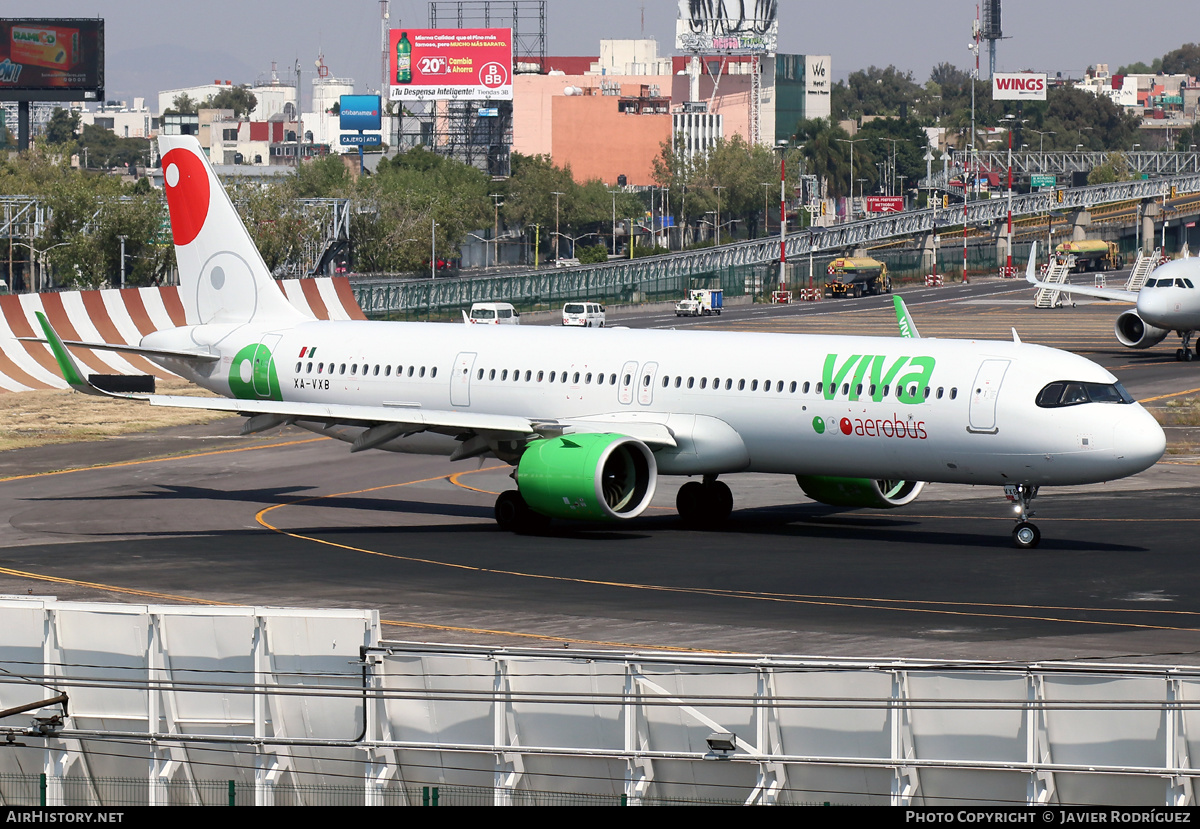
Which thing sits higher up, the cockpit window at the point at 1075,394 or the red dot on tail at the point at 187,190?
the red dot on tail at the point at 187,190

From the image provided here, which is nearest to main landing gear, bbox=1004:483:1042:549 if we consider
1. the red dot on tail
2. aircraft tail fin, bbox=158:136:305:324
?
aircraft tail fin, bbox=158:136:305:324

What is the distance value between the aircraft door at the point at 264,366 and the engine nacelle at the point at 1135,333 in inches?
2141

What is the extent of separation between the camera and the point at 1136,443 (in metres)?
33.9

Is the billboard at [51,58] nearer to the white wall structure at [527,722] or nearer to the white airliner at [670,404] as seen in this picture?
the white airliner at [670,404]

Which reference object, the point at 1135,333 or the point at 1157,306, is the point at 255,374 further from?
Answer: the point at 1135,333

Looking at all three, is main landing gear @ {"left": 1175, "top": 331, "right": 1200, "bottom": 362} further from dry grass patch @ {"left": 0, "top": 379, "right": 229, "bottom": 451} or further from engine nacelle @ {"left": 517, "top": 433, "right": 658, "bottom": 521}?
engine nacelle @ {"left": 517, "top": 433, "right": 658, "bottom": 521}

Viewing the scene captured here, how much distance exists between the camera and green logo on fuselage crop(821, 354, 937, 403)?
118 feet

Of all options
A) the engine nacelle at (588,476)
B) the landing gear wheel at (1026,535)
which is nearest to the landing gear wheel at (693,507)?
the engine nacelle at (588,476)

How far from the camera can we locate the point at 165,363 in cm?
4809

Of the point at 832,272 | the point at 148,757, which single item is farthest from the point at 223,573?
the point at 832,272

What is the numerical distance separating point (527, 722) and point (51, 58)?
186 meters

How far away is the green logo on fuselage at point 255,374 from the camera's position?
4516 cm

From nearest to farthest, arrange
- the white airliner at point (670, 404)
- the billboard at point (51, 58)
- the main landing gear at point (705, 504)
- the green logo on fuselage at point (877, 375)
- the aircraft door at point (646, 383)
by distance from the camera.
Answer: the white airliner at point (670, 404), the green logo on fuselage at point (877, 375), the aircraft door at point (646, 383), the main landing gear at point (705, 504), the billboard at point (51, 58)

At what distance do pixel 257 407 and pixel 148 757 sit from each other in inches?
831
